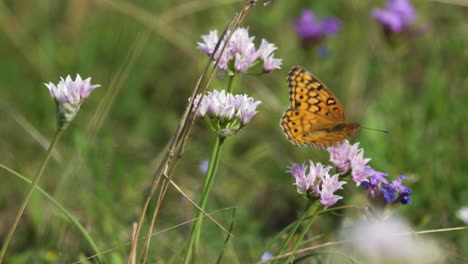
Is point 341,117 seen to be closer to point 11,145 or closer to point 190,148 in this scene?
point 190,148

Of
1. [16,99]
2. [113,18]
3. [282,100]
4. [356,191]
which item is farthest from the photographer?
[113,18]

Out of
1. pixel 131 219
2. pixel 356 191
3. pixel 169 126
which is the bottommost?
pixel 356 191

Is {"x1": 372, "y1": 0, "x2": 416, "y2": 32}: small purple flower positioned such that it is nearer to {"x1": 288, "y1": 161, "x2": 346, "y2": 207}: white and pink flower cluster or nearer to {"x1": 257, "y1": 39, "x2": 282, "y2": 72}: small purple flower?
{"x1": 257, "y1": 39, "x2": 282, "y2": 72}: small purple flower

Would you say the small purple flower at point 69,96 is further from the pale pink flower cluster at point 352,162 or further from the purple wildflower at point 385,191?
the purple wildflower at point 385,191

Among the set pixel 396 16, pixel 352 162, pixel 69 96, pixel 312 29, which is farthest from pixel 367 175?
pixel 312 29

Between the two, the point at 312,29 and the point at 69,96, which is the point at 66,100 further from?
the point at 312,29

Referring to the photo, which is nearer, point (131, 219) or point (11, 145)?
point (131, 219)

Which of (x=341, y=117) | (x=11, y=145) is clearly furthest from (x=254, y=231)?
(x=11, y=145)
